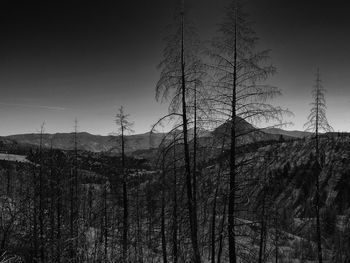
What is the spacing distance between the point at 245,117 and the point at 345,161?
141447 millimetres

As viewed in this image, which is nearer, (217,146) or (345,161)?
(217,146)

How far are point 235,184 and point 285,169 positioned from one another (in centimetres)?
13890

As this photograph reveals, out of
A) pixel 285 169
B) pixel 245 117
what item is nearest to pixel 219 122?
pixel 245 117

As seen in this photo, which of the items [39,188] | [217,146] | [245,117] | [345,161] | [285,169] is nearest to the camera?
[245,117]

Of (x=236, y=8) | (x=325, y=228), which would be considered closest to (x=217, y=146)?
(x=236, y=8)

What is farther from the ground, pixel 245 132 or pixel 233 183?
pixel 245 132

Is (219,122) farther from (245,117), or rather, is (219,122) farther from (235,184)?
(235,184)

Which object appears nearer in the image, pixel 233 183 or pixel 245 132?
pixel 245 132

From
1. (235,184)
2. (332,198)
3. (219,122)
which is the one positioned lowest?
(332,198)

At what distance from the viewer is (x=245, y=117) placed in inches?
462

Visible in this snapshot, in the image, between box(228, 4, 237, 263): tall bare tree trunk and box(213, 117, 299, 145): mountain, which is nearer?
box(213, 117, 299, 145): mountain

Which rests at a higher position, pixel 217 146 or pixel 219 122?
pixel 219 122

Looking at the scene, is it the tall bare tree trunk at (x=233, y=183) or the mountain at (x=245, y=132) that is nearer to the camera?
the mountain at (x=245, y=132)

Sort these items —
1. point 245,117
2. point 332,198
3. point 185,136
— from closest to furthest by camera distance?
1. point 245,117
2. point 185,136
3. point 332,198
